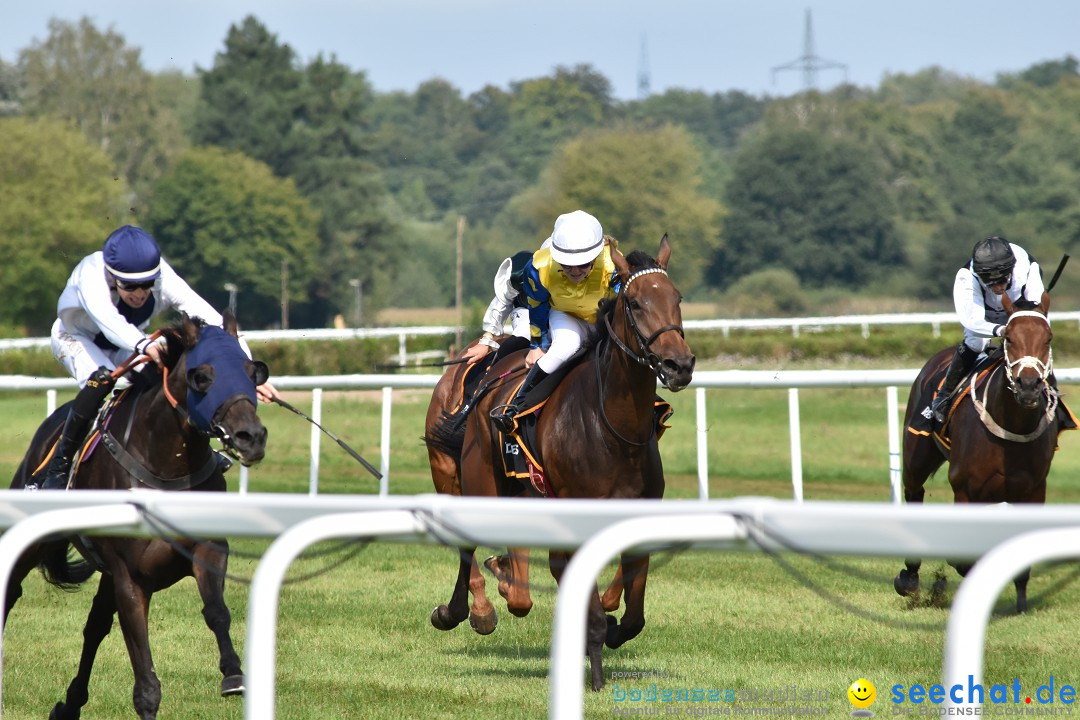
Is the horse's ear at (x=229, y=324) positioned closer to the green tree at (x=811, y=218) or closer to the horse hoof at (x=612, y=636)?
the horse hoof at (x=612, y=636)

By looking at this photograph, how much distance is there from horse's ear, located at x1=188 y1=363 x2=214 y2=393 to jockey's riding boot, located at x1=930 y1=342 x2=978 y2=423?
4.07 meters

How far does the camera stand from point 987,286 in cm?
721

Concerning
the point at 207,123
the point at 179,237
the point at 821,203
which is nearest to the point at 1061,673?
the point at 179,237

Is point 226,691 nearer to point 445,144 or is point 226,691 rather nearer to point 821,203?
point 821,203

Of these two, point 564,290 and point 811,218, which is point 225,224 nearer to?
point 811,218

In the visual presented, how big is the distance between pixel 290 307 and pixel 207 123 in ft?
27.3

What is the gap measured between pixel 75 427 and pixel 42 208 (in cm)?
3796

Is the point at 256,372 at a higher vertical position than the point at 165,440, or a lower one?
higher

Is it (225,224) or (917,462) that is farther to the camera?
(225,224)

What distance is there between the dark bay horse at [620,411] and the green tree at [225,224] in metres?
47.3

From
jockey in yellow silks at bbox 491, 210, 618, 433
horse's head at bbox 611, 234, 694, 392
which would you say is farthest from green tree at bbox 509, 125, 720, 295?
horse's head at bbox 611, 234, 694, 392

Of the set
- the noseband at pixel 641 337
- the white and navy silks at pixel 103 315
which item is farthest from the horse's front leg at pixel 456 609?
the white and navy silks at pixel 103 315

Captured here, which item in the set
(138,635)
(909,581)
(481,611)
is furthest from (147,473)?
(909,581)

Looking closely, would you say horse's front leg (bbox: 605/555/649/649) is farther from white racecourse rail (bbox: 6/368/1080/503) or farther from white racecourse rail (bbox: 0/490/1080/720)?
white racecourse rail (bbox: 6/368/1080/503)
